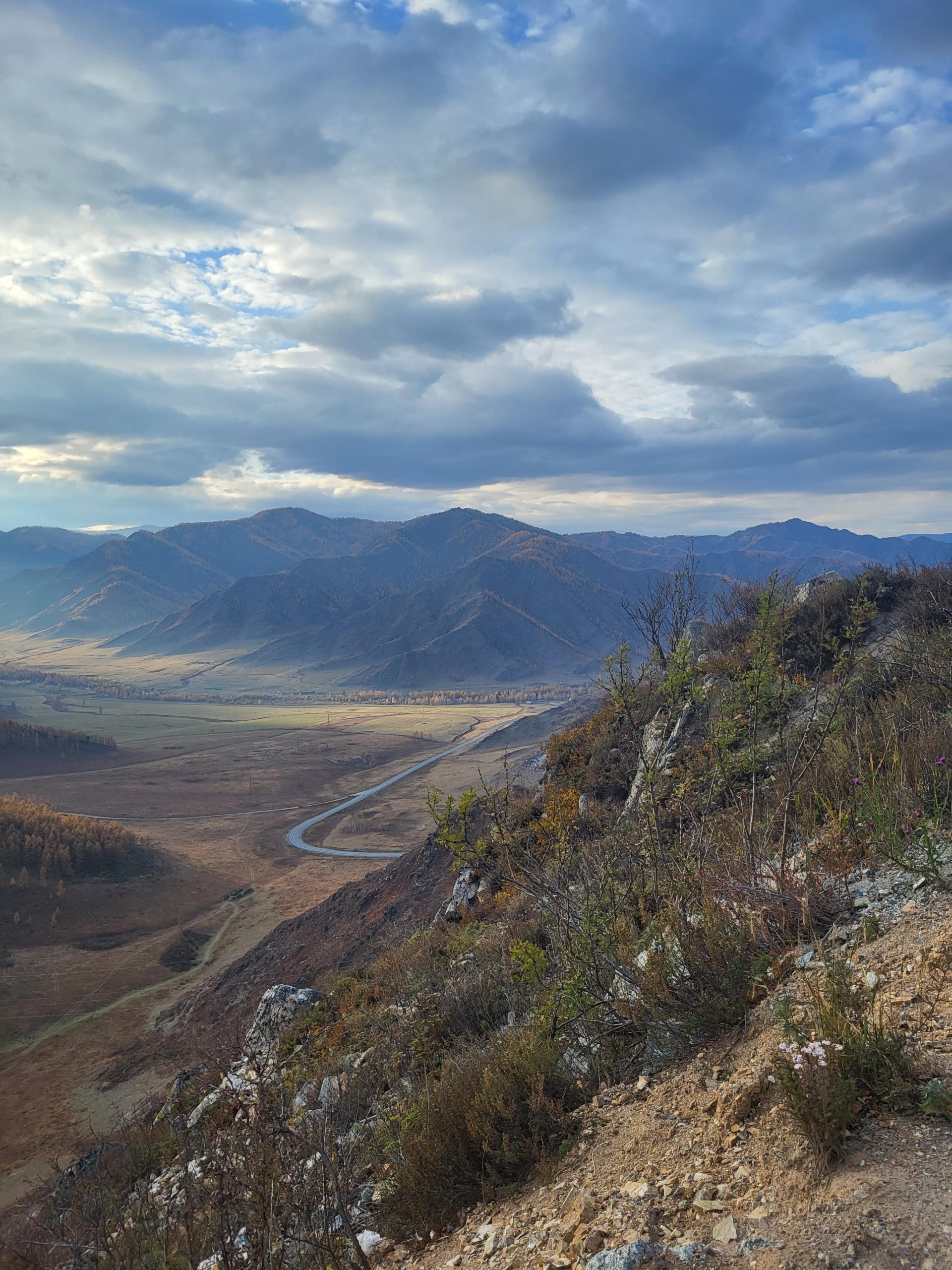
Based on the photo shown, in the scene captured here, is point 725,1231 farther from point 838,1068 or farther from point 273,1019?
point 273,1019

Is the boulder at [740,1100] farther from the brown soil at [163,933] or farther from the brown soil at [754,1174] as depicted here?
the brown soil at [163,933]

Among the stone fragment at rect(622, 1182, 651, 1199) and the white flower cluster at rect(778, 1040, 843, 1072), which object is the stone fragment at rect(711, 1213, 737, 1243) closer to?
the stone fragment at rect(622, 1182, 651, 1199)

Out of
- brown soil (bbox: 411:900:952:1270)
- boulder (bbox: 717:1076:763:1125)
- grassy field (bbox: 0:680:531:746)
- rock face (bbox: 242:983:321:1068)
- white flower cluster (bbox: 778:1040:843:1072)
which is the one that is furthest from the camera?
grassy field (bbox: 0:680:531:746)

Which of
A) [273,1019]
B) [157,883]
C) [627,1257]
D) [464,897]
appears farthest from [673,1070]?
[157,883]

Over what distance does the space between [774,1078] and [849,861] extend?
2.08m

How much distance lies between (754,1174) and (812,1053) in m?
0.57

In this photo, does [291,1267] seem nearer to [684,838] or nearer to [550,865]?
[550,865]

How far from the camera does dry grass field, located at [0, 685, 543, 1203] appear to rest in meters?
23.2

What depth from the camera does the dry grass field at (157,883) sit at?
23172 millimetres

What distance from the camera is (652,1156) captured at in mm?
3326

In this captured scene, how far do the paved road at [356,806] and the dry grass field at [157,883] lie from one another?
1083mm

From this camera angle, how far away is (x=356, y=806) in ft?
240

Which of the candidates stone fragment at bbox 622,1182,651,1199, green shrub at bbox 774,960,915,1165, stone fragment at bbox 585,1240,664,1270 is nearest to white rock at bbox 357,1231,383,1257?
stone fragment at bbox 622,1182,651,1199

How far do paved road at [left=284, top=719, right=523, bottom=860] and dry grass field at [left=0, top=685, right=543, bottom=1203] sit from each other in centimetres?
108
